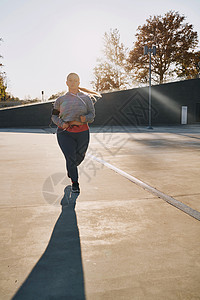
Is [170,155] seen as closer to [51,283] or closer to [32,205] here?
[32,205]

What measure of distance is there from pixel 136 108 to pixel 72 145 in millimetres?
29119

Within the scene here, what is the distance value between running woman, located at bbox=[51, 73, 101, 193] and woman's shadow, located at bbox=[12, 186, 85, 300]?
1.53 meters

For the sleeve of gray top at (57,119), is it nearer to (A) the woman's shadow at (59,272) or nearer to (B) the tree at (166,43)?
(A) the woman's shadow at (59,272)

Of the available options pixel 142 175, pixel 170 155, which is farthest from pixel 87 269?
pixel 170 155

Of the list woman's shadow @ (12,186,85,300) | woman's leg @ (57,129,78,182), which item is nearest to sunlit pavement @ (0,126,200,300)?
woman's shadow @ (12,186,85,300)

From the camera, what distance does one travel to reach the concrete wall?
32031 millimetres

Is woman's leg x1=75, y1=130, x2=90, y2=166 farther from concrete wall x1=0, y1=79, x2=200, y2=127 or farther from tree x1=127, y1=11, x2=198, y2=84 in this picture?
tree x1=127, y1=11, x2=198, y2=84

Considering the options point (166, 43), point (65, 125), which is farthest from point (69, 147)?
point (166, 43)

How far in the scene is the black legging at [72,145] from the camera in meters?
4.65

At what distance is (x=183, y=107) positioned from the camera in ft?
105

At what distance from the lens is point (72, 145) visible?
4676 millimetres

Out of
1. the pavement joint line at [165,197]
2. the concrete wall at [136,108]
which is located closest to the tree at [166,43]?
the concrete wall at [136,108]

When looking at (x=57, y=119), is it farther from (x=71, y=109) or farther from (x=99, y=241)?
(x=99, y=241)

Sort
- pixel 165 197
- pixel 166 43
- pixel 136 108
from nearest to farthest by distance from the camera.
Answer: pixel 165 197, pixel 136 108, pixel 166 43
